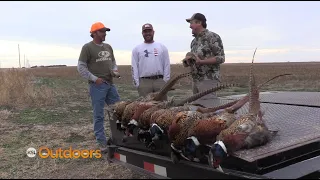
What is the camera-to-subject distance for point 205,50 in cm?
455

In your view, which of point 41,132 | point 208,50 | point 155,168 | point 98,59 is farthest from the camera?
point 41,132

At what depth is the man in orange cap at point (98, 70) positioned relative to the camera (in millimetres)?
5242

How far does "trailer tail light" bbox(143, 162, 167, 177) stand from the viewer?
270 cm

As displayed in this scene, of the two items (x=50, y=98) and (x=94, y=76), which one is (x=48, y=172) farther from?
(x=50, y=98)

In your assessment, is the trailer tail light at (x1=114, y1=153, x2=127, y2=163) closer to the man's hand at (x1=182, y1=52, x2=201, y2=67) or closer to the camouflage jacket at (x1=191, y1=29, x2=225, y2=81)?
the man's hand at (x1=182, y1=52, x2=201, y2=67)

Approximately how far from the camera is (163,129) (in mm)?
2516

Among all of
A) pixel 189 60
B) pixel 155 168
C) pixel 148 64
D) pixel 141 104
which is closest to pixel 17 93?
pixel 148 64

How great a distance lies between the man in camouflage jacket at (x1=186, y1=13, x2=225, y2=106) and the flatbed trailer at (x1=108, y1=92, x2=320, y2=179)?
4.02ft

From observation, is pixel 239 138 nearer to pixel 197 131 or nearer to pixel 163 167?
pixel 197 131

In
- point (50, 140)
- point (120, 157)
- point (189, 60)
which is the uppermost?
point (189, 60)

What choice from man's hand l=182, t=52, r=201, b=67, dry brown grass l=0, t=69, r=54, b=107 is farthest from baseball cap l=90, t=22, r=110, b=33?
dry brown grass l=0, t=69, r=54, b=107

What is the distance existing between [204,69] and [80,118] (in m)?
5.53

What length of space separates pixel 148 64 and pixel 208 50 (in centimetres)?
108

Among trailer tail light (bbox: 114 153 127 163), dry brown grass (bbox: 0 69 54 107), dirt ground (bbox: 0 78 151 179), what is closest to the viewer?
trailer tail light (bbox: 114 153 127 163)
